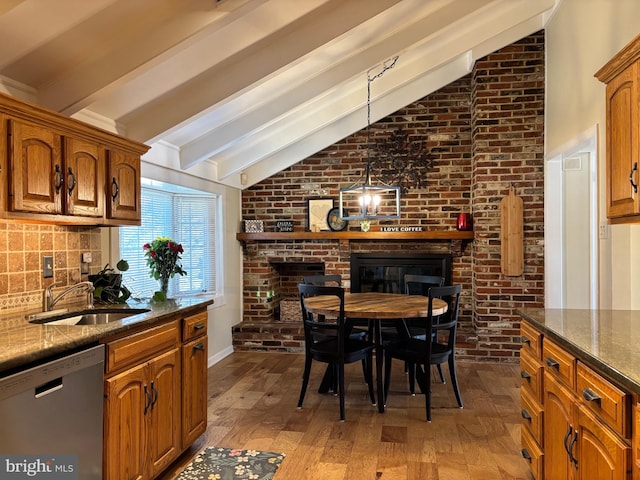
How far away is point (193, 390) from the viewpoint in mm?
2680

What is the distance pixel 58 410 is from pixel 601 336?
2.17 meters

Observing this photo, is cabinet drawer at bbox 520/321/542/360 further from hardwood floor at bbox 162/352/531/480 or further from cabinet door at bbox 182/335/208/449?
cabinet door at bbox 182/335/208/449

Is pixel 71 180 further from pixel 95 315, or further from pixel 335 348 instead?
pixel 335 348

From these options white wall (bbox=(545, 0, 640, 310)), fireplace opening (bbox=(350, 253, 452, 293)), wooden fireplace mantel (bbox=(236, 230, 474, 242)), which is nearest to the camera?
white wall (bbox=(545, 0, 640, 310))

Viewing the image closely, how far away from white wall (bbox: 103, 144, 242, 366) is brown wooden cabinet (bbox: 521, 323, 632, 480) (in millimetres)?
3210

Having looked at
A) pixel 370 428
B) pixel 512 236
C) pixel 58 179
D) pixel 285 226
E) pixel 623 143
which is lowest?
pixel 370 428

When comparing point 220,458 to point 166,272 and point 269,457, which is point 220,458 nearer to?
point 269,457

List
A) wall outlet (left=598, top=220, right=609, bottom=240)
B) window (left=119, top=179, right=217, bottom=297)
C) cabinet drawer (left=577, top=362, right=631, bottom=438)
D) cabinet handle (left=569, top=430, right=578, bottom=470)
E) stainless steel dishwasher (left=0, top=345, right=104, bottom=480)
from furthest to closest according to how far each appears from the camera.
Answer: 1. window (left=119, top=179, right=217, bottom=297)
2. wall outlet (left=598, top=220, right=609, bottom=240)
3. cabinet handle (left=569, top=430, right=578, bottom=470)
4. stainless steel dishwasher (left=0, top=345, right=104, bottom=480)
5. cabinet drawer (left=577, top=362, right=631, bottom=438)

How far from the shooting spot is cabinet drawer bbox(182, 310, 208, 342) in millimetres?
2602

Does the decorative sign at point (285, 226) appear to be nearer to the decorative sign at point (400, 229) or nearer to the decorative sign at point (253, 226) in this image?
the decorative sign at point (253, 226)

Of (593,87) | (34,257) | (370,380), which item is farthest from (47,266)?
(593,87)

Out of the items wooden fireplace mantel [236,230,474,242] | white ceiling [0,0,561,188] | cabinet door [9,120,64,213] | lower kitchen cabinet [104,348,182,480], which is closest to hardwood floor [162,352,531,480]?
lower kitchen cabinet [104,348,182,480]

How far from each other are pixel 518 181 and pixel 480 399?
2.33 meters

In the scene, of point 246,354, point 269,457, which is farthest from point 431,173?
point 269,457
